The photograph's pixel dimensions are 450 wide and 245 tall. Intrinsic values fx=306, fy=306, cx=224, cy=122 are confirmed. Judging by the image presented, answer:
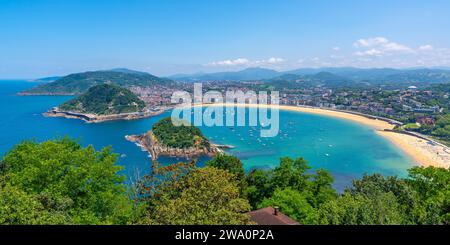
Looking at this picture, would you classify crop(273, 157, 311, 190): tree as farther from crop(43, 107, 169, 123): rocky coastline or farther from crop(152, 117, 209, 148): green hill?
crop(43, 107, 169, 123): rocky coastline

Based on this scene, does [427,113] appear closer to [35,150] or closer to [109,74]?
[35,150]

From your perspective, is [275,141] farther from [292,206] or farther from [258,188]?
[292,206]

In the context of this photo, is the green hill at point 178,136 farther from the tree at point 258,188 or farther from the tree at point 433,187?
the tree at point 433,187

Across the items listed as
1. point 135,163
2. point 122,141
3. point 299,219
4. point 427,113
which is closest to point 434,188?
point 299,219

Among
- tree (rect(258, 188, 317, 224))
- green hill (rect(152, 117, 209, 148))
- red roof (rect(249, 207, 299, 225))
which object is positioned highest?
red roof (rect(249, 207, 299, 225))
